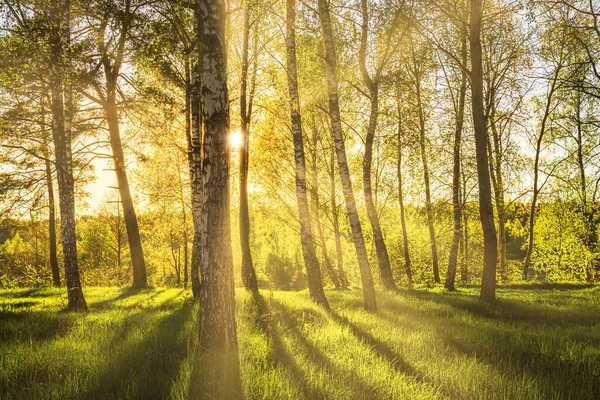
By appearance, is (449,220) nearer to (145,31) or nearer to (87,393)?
(145,31)

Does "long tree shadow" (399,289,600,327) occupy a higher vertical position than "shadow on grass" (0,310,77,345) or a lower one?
lower

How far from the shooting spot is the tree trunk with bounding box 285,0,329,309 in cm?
1065

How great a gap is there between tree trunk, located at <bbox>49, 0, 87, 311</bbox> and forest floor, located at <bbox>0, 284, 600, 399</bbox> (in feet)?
3.39

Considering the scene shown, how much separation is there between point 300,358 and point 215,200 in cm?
289

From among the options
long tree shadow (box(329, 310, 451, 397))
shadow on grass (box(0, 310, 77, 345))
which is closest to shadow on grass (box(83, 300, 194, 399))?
shadow on grass (box(0, 310, 77, 345))

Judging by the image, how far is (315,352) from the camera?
5.76 metres

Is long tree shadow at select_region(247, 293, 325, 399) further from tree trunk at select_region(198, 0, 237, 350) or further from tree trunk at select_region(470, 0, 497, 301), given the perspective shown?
tree trunk at select_region(470, 0, 497, 301)

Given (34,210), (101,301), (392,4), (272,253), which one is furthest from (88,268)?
(392,4)

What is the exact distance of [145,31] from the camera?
292 inches

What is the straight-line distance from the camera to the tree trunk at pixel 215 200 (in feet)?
17.9

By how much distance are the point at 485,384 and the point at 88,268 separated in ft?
203

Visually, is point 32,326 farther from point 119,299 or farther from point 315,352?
point 119,299

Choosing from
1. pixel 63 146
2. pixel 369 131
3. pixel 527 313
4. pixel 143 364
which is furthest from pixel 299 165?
pixel 527 313

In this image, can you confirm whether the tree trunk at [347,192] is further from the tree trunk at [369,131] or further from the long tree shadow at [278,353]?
the tree trunk at [369,131]
